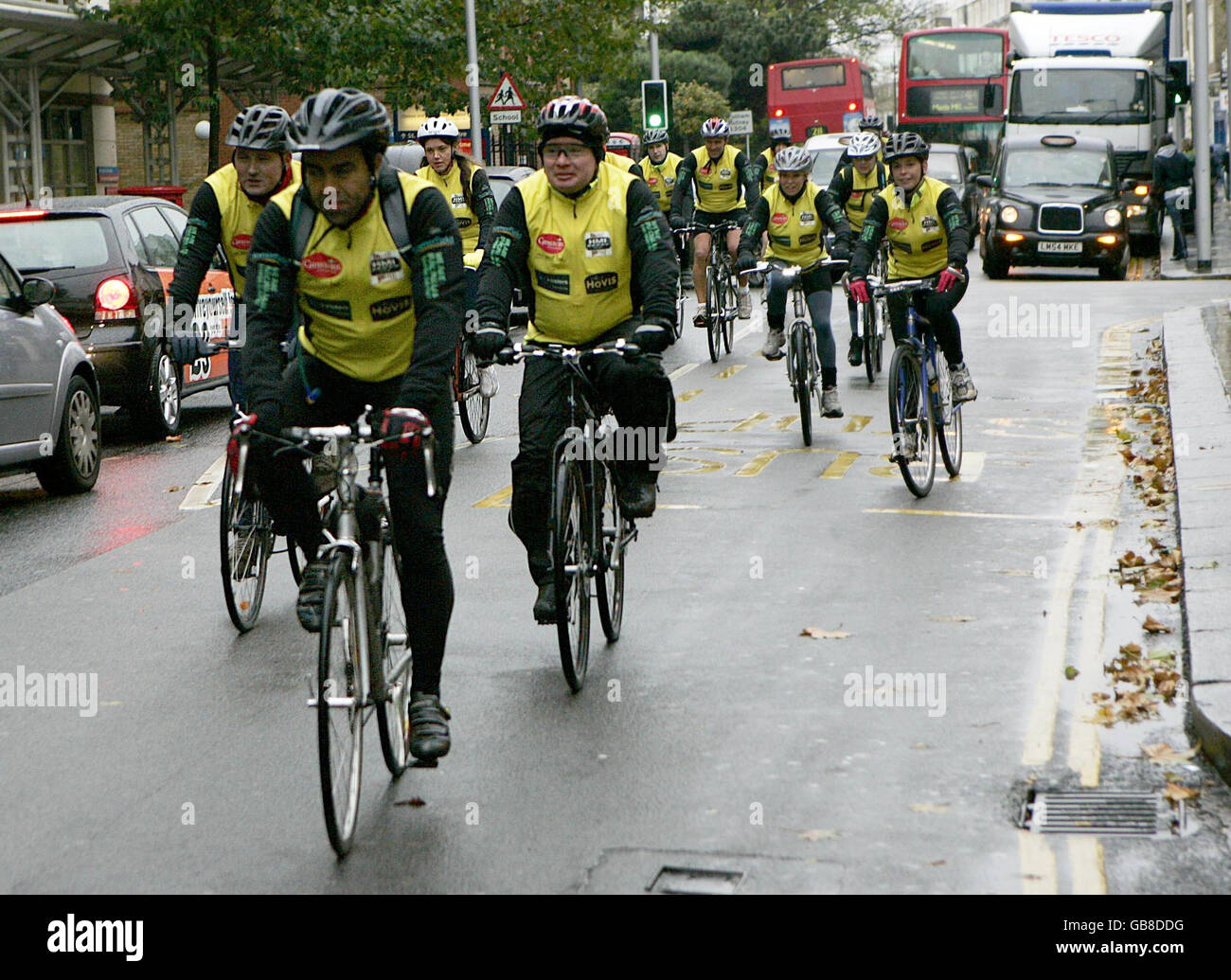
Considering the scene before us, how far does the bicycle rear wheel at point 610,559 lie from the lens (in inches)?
262

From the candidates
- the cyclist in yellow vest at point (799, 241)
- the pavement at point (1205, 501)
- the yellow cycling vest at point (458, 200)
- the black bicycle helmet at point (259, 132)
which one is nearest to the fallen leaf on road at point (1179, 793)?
the pavement at point (1205, 501)

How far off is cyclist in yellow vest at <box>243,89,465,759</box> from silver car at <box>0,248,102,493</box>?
511 cm

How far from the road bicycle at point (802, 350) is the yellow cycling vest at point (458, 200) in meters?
1.99

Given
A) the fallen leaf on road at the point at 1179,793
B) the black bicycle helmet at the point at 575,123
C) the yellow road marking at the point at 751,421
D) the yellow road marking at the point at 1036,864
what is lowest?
the fallen leaf on road at the point at 1179,793

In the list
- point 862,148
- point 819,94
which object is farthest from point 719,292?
point 819,94

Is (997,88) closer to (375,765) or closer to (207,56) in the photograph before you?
(207,56)

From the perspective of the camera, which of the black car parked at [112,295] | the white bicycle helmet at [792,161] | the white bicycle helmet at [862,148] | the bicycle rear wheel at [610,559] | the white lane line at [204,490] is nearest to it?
the bicycle rear wheel at [610,559]

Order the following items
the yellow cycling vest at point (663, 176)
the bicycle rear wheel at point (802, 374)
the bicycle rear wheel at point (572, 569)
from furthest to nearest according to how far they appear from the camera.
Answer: the yellow cycling vest at point (663, 176), the bicycle rear wheel at point (802, 374), the bicycle rear wheel at point (572, 569)

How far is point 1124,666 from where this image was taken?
657 cm

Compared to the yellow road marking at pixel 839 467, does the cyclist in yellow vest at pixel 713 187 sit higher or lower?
higher

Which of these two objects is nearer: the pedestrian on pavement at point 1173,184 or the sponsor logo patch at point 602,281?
the sponsor logo patch at point 602,281

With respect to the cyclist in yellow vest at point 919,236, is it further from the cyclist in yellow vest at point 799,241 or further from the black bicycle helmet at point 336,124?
the black bicycle helmet at point 336,124

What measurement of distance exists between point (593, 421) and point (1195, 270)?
21.7 meters
